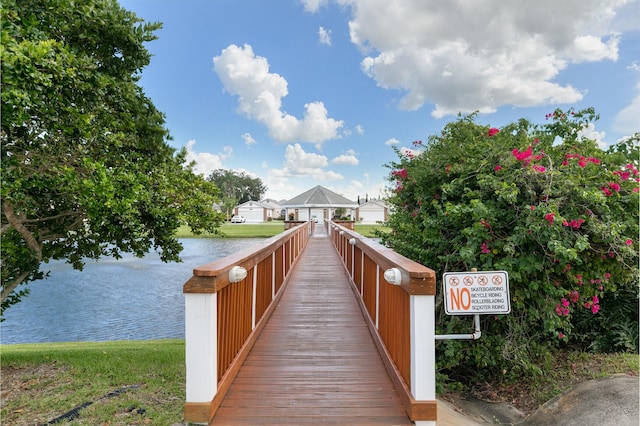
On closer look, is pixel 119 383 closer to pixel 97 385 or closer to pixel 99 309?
pixel 97 385

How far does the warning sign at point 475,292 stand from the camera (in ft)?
8.11

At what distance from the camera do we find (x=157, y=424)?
3283mm

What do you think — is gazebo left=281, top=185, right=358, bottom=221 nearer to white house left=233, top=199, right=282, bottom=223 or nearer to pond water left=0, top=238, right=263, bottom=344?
pond water left=0, top=238, right=263, bottom=344

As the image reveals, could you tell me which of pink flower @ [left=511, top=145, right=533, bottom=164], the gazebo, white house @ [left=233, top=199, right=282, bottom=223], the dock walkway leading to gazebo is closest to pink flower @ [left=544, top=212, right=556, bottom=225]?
pink flower @ [left=511, top=145, right=533, bottom=164]

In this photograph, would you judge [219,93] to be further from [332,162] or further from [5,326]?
[332,162]

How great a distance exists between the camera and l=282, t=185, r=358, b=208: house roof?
30000mm

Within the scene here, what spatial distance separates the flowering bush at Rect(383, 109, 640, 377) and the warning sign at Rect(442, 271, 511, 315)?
1.39m

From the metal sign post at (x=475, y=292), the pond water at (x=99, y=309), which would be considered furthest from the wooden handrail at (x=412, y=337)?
the pond water at (x=99, y=309)

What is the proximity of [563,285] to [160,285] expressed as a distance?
14011mm

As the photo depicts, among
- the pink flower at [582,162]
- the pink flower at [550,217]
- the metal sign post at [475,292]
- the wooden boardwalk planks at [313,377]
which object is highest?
the pink flower at [582,162]

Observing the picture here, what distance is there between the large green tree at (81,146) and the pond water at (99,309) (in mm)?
4022

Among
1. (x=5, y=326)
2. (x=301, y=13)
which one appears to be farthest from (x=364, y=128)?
(x=5, y=326)

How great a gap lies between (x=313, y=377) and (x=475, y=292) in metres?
1.44

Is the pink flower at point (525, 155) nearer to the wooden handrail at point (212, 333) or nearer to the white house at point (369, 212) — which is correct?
the wooden handrail at point (212, 333)
